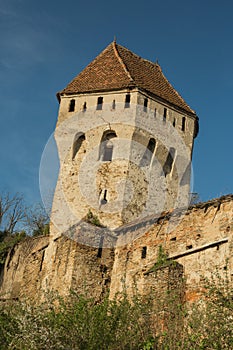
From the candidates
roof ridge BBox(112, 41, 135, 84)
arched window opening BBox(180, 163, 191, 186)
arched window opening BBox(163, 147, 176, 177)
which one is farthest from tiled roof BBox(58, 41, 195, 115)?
arched window opening BBox(180, 163, 191, 186)

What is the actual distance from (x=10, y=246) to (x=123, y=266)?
9.85 metres

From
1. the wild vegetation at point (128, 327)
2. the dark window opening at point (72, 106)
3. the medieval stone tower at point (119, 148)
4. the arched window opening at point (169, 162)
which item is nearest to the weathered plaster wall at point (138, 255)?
the wild vegetation at point (128, 327)

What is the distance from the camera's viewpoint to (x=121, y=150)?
845 inches

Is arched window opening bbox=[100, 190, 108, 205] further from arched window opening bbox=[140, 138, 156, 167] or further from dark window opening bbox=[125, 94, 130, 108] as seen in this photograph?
dark window opening bbox=[125, 94, 130, 108]

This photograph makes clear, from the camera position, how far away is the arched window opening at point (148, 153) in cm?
2159

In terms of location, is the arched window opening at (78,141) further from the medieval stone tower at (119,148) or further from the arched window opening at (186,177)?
the arched window opening at (186,177)

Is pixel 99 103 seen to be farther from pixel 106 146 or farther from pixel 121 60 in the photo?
pixel 121 60

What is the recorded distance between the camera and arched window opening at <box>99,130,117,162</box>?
2166cm

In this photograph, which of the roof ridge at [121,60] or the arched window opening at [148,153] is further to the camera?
the roof ridge at [121,60]

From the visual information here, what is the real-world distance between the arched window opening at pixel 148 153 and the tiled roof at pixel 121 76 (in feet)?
7.03

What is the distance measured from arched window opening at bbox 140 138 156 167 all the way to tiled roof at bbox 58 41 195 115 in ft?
7.03

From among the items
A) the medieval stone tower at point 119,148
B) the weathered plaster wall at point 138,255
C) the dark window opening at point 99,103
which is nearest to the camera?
the weathered plaster wall at point 138,255

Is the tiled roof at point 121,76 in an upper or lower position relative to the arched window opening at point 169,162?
upper

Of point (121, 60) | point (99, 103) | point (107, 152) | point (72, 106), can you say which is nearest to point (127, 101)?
point (99, 103)
